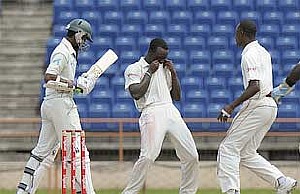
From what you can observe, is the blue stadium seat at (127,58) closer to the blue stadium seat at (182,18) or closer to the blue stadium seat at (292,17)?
the blue stadium seat at (182,18)

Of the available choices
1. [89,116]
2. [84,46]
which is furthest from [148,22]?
[84,46]

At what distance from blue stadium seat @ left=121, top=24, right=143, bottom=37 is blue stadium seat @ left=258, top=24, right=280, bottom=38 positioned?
2629 mm

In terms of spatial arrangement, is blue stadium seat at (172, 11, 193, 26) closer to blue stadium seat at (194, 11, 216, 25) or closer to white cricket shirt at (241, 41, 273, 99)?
blue stadium seat at (194, 11, 216, 25)

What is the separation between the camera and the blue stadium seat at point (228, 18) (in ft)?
66.9

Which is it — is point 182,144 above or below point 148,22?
below

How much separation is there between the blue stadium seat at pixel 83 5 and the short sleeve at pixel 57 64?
406 inches

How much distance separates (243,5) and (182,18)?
1465mm

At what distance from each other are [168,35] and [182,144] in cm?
925

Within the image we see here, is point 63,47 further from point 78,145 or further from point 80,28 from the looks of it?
point 78,145

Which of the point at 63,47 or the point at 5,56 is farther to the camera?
the point at 5,56

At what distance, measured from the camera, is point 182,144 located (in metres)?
11.1

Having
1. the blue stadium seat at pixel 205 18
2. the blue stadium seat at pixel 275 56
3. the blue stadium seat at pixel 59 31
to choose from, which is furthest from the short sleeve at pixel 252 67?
the blue stadium seat at pixel 59 31

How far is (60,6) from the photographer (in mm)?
21031

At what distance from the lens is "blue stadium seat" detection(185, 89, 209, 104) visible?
18375 mm
